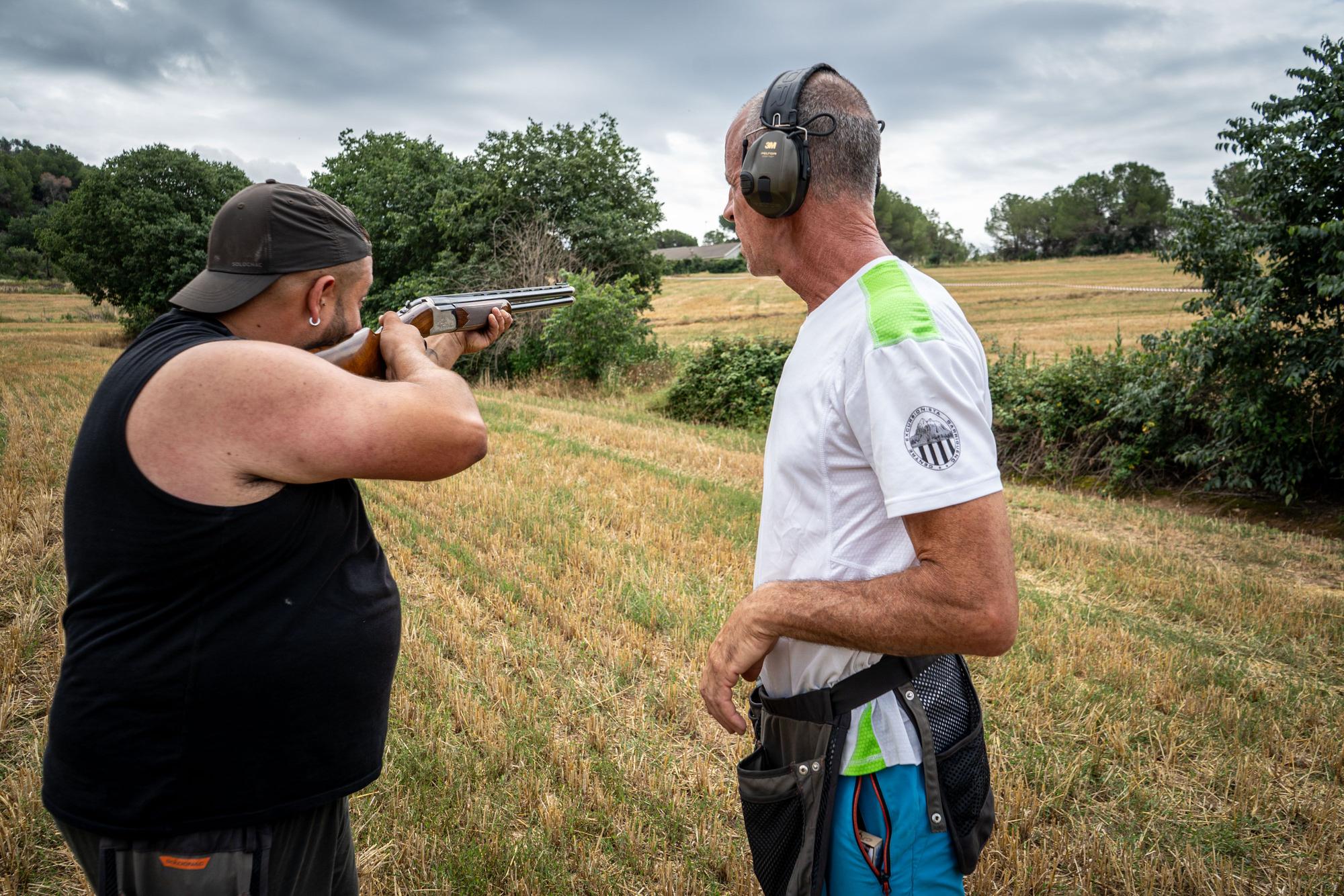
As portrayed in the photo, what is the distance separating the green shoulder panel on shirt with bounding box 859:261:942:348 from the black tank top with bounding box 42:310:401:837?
129 cm

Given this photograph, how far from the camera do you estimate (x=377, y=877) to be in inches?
121

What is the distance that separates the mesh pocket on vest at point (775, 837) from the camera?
1.83 meters

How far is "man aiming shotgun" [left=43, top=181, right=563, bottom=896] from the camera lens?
168 cm

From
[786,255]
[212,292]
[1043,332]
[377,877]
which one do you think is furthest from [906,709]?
[1043,332]

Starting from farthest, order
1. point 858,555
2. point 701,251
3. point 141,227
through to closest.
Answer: point 701,251, point 141,227, point 858,555

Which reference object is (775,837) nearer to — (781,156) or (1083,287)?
(781,156)

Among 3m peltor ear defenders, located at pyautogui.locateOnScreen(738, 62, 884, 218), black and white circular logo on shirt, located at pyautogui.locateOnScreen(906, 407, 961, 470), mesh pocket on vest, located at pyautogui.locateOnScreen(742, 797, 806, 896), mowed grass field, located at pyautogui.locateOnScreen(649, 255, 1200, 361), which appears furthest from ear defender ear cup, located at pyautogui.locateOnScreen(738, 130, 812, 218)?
mowed grass field, located at pyautogui.locateOnScreen(649, 255, 1200, 361)

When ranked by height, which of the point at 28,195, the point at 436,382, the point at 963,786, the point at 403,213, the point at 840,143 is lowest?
the point at 963,786

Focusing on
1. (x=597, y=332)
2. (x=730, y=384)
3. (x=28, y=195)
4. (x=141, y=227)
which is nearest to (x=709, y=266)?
(x=141, y=227)

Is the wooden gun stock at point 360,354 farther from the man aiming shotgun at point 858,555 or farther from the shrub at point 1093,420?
the shrub at point 1093,420

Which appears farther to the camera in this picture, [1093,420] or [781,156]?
[1093,420]

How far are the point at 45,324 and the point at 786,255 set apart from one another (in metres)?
53.8

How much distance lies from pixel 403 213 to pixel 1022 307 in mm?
28084

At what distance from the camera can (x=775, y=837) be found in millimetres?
1874
